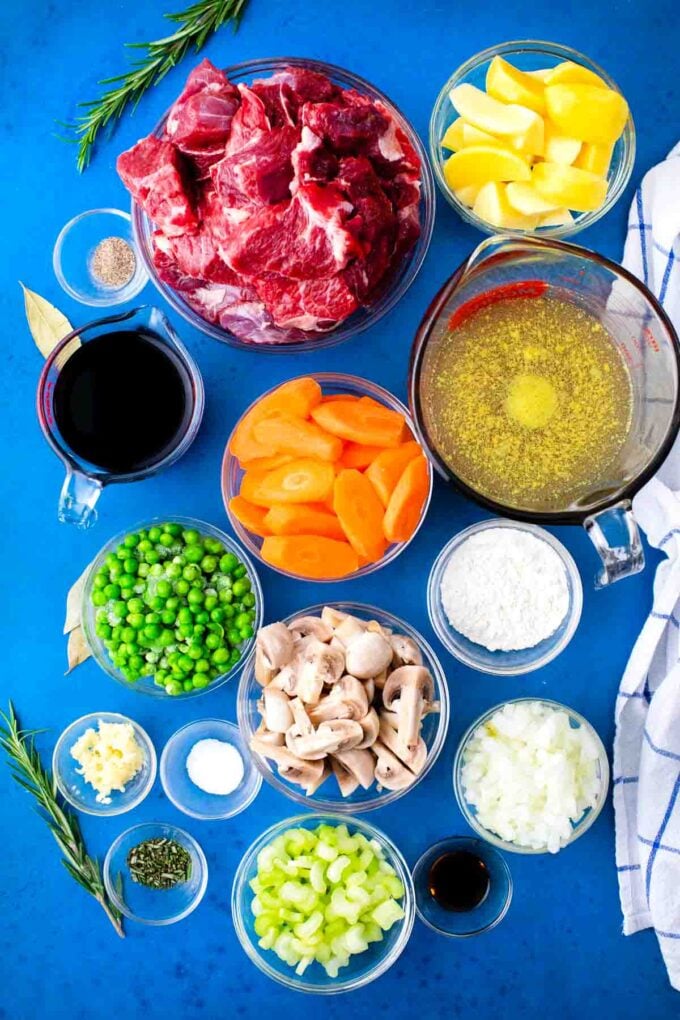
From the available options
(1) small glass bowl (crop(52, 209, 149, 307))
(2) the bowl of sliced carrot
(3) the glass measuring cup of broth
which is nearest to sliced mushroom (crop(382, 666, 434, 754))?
(2) the bowl of sliced carrot

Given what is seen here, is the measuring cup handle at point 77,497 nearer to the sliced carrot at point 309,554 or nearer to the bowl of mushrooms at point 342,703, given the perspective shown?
the sliced carrot at point 309,554

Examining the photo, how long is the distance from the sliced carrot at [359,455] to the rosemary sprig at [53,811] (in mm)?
1280

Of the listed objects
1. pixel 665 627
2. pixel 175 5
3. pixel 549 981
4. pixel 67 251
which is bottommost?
pixel 549 981

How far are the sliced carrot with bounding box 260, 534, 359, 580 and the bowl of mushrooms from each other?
0.13m

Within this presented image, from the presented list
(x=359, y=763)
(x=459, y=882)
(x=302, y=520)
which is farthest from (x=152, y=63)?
(x=459, y=882)

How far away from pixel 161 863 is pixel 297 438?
1.34 m

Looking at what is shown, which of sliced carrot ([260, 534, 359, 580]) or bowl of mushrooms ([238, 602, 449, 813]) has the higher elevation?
sliced carrot ([260, 534, 359, 580])

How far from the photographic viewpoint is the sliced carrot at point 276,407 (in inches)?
96.2

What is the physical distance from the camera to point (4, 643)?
2.72 metres

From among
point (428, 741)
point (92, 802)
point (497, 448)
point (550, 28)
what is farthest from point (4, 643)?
point (550, 28)

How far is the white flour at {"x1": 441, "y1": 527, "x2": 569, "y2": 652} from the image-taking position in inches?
100.0

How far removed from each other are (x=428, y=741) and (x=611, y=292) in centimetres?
136

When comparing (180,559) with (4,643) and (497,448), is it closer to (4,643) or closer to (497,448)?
(4,643)

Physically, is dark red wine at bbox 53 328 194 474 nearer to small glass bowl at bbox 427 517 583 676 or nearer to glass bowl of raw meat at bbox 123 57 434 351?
glass bowl of raw meat at bbox 123 57 434 351
